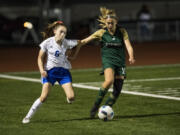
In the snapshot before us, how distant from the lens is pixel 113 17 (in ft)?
36.8

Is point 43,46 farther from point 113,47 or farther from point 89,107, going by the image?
point 89,107

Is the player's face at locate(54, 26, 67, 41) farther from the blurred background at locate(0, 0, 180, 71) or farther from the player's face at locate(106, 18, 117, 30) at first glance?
the blurred background at locate(0, 0, 180, 71)

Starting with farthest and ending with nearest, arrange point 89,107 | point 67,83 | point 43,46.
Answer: point 89,107 → point 67,83 → point 43,46

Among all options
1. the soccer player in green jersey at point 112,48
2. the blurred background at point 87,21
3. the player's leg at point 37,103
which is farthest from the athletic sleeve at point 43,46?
the blurred background at point 87,21

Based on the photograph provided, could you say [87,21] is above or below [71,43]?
below

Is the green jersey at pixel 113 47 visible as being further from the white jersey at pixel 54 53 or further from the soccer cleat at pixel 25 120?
the soccer cleat at pixel 25 120

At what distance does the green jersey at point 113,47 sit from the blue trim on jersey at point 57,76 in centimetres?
77

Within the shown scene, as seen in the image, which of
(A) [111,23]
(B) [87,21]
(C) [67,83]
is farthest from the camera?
(B) [87,21]

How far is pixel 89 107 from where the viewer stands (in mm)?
12812

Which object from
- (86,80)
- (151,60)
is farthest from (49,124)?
(151,60)

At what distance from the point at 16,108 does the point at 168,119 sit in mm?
3462

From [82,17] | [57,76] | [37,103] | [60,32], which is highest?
[60,32]

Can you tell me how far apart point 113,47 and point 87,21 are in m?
26.5

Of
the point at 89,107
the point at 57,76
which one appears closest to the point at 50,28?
the point at 57,76
